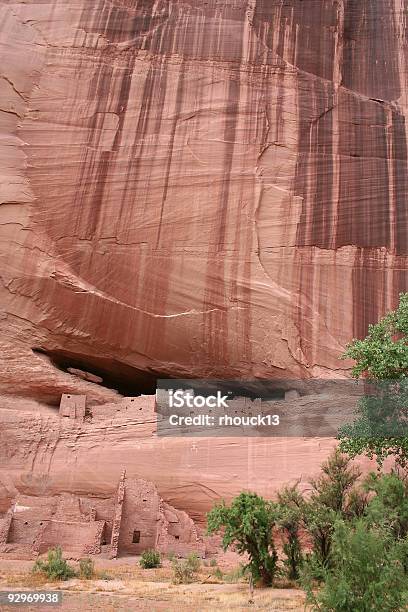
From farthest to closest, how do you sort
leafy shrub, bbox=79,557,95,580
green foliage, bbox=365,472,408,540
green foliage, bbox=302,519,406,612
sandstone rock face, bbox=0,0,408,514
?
sandstone rock face, bbox=0,0,408,514
leafy shrub, bbox=79,557,95,580
green foliage, bbox=365,472,408,540
green foliage, bbox=302,519,406,612

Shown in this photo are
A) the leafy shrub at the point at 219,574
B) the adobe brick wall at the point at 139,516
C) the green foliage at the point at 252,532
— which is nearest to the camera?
the green foliage at the point at 252,532

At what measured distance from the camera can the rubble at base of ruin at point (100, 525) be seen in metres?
12.5

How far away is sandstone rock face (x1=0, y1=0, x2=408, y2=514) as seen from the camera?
15492mm

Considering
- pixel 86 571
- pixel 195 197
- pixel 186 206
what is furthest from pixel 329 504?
pixel 195 197

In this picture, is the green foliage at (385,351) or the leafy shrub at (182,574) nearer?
the green foliage at (385,351)

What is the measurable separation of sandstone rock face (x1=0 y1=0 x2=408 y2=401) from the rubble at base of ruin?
367 centimetres

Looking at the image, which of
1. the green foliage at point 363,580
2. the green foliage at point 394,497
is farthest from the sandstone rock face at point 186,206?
the green foliage at point 363,580

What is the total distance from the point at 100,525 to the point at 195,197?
8.02m

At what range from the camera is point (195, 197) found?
15.7 m

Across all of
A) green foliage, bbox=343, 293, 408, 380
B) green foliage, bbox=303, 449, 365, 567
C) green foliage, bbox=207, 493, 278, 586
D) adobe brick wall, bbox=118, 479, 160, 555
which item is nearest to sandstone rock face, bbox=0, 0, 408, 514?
adobe brick wall, bbox=118, 479, 160, 555

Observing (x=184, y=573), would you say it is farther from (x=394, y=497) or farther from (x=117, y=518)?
(x=394, y=497)

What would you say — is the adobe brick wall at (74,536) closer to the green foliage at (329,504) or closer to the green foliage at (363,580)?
the green foliage at (329,504)

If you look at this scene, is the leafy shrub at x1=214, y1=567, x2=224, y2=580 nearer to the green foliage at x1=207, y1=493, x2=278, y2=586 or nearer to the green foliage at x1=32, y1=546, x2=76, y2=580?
the green foliage at x1=207, y1=493, x2=278, y2=586

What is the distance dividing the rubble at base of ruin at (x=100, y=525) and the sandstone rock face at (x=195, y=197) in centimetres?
367
